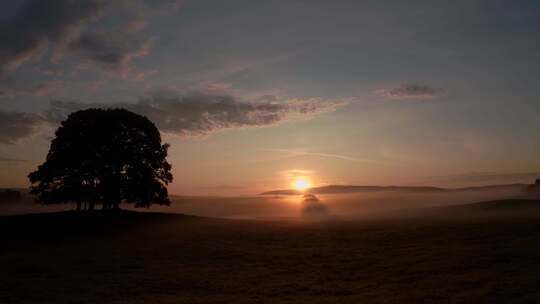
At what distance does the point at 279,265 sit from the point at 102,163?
29.0 meters

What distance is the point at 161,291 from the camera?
1627cm

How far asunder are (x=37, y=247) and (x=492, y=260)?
95.3 ft

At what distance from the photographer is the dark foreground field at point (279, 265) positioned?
14.9m

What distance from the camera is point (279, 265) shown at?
20.7 metres

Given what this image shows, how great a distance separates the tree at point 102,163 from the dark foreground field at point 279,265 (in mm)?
8679

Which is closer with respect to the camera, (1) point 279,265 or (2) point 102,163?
(1) point 279,265

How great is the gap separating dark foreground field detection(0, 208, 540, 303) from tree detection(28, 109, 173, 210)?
8679mm

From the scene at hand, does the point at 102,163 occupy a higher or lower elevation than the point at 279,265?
higher

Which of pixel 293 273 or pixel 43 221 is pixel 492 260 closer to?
pixel 293 273

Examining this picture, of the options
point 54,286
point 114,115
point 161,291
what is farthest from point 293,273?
point 114,115

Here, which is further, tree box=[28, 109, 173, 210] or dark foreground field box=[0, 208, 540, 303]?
tree box=[28, 109, 173, 210]

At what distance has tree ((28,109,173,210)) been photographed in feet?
138

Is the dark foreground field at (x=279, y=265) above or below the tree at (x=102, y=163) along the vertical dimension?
below

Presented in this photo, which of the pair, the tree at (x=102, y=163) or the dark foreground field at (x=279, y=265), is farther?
the tree at (x=102, y=163)
